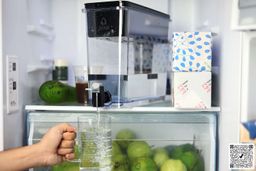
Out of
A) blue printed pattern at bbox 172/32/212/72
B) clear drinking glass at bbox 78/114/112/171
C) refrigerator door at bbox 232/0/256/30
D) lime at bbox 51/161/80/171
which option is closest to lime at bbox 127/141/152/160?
clear drinking glass at bbox 78/114/112/171

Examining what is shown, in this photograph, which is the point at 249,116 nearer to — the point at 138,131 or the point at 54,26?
the point at 138,131

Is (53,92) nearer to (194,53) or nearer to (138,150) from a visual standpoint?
(138,150)

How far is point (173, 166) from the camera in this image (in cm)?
134

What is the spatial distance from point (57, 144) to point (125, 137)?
31cm

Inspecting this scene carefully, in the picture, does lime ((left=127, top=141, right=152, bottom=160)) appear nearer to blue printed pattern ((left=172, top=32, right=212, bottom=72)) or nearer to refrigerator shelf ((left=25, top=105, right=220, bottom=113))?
refrigerator shelf ((left=25, top=105, right=220, bottom=113))

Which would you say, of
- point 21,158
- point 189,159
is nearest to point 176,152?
point 189,159

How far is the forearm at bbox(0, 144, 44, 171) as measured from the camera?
120 cm

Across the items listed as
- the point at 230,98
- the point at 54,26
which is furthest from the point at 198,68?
the point at 54,26

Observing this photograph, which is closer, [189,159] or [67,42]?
[189,159]

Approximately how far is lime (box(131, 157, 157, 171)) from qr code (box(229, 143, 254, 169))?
0.97ft

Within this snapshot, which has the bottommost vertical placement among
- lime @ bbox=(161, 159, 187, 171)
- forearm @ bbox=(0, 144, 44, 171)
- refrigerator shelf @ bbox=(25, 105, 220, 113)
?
lime @ bbox=(161, 159, 187, 171)

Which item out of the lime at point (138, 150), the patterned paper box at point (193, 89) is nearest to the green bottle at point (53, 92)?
the lime at point (138, 150)

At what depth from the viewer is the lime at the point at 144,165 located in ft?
4.41

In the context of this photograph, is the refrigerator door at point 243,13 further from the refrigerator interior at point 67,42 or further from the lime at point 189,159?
the lime at point 189,159
